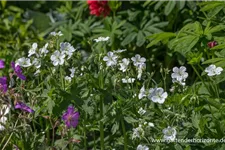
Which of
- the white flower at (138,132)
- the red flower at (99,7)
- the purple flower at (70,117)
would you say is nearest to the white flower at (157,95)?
the white flower at (138,132)

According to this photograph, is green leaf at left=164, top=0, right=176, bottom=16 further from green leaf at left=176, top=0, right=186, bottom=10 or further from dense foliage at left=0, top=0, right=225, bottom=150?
dense foliage at left=0, top=0, right=225, bottom=150

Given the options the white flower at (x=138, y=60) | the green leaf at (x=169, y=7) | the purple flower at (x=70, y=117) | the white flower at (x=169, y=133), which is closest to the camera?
the white flower at (x=169, y=133)

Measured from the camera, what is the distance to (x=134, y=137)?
2.00 meters

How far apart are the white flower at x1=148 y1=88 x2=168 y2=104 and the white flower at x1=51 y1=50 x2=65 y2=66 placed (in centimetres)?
33

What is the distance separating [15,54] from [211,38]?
1.16 meters

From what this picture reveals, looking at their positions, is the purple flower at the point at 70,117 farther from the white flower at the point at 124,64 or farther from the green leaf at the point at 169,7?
the green leaf at the point at 169,7

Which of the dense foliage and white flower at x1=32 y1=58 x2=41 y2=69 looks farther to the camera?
white flower at x1=32 y1=58 x2=41 y2=69

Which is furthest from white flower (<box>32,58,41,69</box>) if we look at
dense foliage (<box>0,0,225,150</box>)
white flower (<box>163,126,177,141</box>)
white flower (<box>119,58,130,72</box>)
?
white flower (<box>163,126,177,141</box>)

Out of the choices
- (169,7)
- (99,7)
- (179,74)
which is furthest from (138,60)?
(99,7)

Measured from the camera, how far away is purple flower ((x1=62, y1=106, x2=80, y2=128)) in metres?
2.04

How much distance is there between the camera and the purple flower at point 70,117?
2.04m

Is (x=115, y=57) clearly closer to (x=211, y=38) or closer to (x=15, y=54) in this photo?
(x=211, y=38)

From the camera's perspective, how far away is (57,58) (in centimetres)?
211

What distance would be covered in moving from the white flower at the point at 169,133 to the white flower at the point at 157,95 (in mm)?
106
